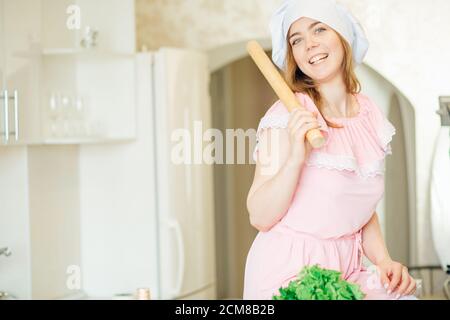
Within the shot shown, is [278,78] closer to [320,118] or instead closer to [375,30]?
[320,118]

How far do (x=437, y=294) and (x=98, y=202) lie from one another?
92 cm

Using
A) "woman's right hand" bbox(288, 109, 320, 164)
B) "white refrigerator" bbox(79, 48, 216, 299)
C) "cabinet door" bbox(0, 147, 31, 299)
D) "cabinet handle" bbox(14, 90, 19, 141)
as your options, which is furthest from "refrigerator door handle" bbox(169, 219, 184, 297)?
"woman's right hand" bbox(288, 109, 320, 164)

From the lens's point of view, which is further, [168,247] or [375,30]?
[168,247]

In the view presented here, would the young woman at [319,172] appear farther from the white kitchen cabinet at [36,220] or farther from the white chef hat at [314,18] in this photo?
the white kitchen cabinet at [36,220]

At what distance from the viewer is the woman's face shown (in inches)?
48.4

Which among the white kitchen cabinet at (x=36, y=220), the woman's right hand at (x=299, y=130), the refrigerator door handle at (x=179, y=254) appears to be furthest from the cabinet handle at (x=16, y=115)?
the woman's right hand at (x=299, y=130)

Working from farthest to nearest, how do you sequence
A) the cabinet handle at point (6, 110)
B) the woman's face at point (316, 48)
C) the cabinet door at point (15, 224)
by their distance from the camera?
1. the cabinet door at point (15, 224)
2. the cabinet handle at point (6, 110)
3. the woman's face at point (316, 48)

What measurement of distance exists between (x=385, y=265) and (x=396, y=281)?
0.11ft

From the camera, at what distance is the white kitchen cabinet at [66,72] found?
A: 187cm

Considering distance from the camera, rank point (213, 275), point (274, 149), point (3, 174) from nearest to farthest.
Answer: point (274, 149) < point (3, 174) < point (213, 275)

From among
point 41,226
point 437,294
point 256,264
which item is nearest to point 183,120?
point 41,226

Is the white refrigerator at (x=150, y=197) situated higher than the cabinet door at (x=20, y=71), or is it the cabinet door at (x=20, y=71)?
the cabinet door at (x=20, y=71)

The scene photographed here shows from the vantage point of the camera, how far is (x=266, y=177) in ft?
3.78

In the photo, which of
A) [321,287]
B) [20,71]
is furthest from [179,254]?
[321,287]
